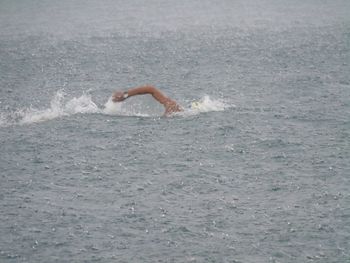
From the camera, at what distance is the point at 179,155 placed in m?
20.7

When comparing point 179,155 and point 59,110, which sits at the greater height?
point 59,110

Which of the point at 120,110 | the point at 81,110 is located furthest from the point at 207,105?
the point at 81,110

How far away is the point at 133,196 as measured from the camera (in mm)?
17125

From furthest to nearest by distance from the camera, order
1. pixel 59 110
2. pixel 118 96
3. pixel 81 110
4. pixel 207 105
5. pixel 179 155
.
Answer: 1. pixel 207 105
2. pixel 81 110
3. pixel 59 110
4. pixel 118 96
5. pixel 179 155

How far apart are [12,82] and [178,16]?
130 feet

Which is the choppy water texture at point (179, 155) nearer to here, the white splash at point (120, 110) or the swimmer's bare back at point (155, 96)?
the white splash at point (120, 110)

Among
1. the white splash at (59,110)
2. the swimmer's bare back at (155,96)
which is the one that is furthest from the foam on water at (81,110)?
the swimmer's bare back at (155,96)

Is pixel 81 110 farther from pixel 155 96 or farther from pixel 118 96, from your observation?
pixel 155 96

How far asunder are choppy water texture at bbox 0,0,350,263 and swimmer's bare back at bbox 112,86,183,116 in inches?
24.7

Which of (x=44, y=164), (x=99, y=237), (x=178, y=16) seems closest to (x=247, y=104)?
(x=44, y=164)

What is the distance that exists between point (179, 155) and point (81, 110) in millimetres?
7620

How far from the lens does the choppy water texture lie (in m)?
14.4

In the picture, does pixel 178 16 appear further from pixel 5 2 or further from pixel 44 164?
pixel 44 164

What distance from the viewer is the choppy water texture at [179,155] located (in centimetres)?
1439
